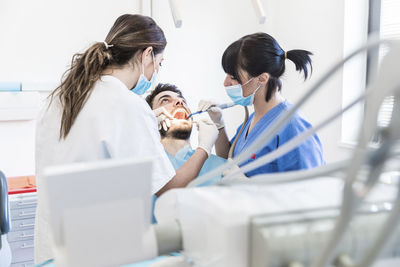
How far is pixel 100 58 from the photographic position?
4.38ft

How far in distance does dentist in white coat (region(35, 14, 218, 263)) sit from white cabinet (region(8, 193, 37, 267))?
876 millimetres

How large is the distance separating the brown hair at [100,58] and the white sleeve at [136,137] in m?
0.15

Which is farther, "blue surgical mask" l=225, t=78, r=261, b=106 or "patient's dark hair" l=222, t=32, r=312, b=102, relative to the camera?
"blue surgical mask" l=225, t=78, r=261, b=106

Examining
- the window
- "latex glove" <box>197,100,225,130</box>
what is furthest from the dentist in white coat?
the window

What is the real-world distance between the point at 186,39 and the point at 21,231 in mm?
2167

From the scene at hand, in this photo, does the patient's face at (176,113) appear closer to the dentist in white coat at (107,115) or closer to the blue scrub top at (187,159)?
the blue scrub top at (187,159)

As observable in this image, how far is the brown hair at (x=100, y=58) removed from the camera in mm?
1225

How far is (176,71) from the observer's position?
11.3 ft

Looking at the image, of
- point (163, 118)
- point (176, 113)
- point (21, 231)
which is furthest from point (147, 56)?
point (21, 231)

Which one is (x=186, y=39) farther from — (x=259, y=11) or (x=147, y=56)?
(x=259, y=11)

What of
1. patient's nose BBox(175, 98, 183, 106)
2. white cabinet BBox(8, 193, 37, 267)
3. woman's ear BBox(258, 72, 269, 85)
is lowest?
white cabinet BBox(8, 193, 37, 267)

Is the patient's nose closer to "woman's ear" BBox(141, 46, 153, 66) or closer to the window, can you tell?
"woman's ear" BBox(141, 46, 153, 66)

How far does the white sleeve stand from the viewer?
1186 millimetres

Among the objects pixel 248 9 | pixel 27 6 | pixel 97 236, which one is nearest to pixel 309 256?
pixel 97 236
